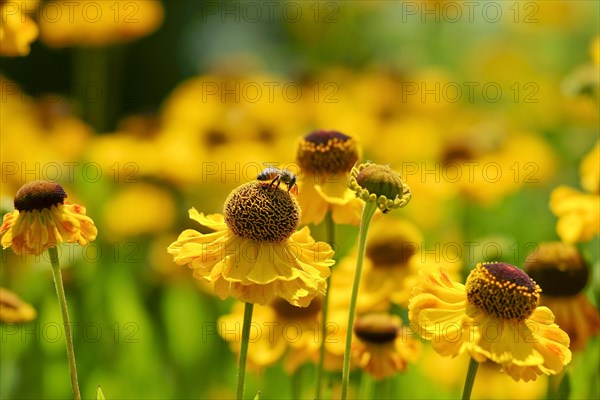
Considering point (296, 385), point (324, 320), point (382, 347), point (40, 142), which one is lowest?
point (40, 142)

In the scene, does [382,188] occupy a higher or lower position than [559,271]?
higher

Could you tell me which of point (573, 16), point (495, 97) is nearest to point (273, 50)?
point (495, 97)

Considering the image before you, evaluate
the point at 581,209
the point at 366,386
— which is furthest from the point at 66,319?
the point at 581,209

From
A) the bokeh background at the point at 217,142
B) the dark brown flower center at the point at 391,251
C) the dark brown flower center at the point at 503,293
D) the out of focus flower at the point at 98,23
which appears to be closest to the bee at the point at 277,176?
the dark brown flower center at the point at 503,293

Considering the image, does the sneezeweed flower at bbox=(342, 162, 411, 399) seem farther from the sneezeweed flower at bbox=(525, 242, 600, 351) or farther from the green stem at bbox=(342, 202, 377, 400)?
the sneezeweed flower at bbox=(525, 242, 600, 351)

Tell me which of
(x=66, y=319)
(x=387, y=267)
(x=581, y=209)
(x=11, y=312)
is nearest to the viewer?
(x=66, y=319)

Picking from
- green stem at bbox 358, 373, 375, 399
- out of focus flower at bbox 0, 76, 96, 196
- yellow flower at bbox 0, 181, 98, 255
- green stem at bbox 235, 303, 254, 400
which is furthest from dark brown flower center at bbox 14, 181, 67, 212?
out of focus flower at bbox 0, 76, 96, 196

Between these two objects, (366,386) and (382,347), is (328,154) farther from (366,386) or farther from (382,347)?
(366,386)
